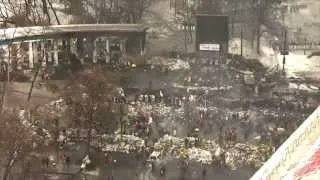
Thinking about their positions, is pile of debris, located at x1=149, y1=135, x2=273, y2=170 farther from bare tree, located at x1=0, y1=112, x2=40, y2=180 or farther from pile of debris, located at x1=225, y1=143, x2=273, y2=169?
bare tree, located at x1=0, y1=112, x2=40, y2=180

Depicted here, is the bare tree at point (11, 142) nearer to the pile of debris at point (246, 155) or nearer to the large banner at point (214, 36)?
the pile of debris at point (246, 155)

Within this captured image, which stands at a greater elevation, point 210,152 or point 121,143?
point 121,143

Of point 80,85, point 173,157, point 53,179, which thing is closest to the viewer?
point 53,179

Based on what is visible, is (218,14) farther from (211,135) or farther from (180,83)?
(211,135)

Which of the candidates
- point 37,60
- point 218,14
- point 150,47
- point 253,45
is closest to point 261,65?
point 253,45

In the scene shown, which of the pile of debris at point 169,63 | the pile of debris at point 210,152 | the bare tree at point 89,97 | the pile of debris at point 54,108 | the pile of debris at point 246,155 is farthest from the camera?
the pile of debris at point 169,63

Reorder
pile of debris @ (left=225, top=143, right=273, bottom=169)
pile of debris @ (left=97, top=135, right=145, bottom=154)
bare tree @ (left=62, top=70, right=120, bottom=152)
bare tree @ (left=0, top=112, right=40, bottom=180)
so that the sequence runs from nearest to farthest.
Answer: bare tree @ (left=0, top=112, right=40, bottom=180) < pile of debris @ (left=225, top=143, right=273, bottom=169) < pile of debris @ (left=97, top=135, right=145, bottom=154) < bare tree @ (left=62, top=70, right=120, bottom=152)

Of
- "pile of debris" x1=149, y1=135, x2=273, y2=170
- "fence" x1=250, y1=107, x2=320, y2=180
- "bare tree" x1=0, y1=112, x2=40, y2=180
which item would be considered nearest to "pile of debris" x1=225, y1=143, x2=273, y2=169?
"pile of debris" x1=149, y1=135, x2=273, y2=170

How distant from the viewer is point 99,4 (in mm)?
11945

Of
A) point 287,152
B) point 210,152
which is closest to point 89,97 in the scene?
point 210,152

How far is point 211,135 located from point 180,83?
1468 mm

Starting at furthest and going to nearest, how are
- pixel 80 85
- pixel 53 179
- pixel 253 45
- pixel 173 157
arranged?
pixel 253 45 → pixel 80 85 → pixel 173 157 → pixel 53 179

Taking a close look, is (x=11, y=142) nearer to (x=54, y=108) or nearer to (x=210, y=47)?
(x=54, y=108)

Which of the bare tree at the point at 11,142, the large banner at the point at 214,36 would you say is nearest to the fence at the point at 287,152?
the bare tree at the point at 11,142
